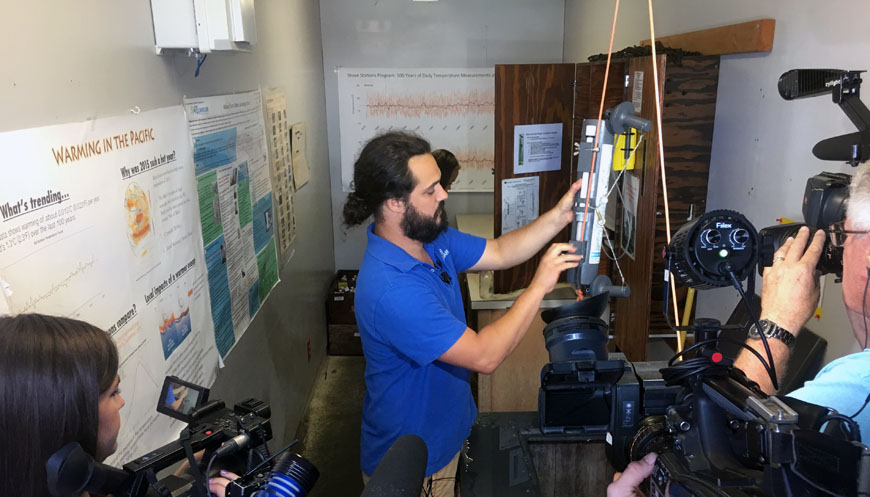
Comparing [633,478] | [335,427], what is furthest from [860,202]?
[335,427]

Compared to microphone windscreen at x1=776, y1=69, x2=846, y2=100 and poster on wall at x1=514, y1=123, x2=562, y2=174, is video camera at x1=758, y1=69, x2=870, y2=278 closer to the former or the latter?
microphone windscreen at x1=776, y1=69, x2=846, y2=100

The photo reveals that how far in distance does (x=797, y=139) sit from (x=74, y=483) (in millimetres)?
1815

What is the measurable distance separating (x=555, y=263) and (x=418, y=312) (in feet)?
1.17

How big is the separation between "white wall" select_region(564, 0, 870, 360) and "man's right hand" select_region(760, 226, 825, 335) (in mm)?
503

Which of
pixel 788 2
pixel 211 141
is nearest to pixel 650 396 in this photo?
pixel 788 2

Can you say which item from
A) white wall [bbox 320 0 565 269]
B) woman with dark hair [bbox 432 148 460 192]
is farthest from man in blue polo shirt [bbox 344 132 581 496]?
white wall [bbox 320 0 565 269]

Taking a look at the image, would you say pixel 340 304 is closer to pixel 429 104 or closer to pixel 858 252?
pixel 429 104

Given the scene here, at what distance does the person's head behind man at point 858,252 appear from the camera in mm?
925

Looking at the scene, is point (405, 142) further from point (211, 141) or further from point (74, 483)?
point (74, 483)

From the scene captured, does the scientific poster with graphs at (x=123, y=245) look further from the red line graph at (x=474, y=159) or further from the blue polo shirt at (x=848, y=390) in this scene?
the red line graph at (x=474, y=159)

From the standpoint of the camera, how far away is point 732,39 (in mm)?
1882

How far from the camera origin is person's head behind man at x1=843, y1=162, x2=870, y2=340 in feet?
3.03

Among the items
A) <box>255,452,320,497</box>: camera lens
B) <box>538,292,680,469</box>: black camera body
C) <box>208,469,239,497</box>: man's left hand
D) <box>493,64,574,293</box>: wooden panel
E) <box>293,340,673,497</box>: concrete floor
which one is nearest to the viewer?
<box>255,452,320,497</box>: camera lens

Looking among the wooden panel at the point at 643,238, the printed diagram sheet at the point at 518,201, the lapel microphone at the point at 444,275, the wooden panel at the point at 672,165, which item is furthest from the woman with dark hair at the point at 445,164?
the lapel microphone at the point at 444,275
